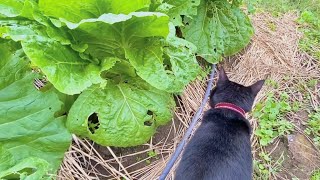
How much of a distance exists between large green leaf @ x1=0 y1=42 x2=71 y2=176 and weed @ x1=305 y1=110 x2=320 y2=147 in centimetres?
160

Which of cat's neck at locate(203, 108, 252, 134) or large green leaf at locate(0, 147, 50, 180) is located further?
cat's neck at locate(203, 108, 252, 134)

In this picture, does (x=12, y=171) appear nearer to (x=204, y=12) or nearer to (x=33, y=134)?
(x=33, y=134)

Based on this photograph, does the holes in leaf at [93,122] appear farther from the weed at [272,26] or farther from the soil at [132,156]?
the weed at [272,26]

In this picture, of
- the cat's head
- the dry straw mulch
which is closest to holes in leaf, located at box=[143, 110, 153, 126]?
the dry straw mulch

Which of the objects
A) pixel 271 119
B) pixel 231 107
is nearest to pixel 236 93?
pixel 231 107

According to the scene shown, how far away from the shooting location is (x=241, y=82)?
3055 mm

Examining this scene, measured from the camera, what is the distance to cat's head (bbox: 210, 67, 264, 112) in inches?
90.0

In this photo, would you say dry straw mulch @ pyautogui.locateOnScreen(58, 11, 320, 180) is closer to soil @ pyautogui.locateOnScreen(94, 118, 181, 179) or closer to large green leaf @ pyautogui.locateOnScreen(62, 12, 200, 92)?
soil @ pyautogui.locateOnScreen(94, 118, 181, 179)

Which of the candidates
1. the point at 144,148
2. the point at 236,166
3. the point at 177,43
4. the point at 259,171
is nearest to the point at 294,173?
the point at 259,171

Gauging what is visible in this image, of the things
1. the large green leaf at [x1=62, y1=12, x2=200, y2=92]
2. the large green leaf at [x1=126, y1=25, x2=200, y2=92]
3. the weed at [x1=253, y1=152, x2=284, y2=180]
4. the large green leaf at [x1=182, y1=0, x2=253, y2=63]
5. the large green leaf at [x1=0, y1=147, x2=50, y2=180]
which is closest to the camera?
the large green leaf at [x1=0, y1=147, x2=50, y2=180]

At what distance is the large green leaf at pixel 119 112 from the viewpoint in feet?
6.98

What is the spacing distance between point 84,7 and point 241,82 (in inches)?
60.9

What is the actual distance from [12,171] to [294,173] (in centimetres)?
169

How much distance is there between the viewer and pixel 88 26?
181cm
